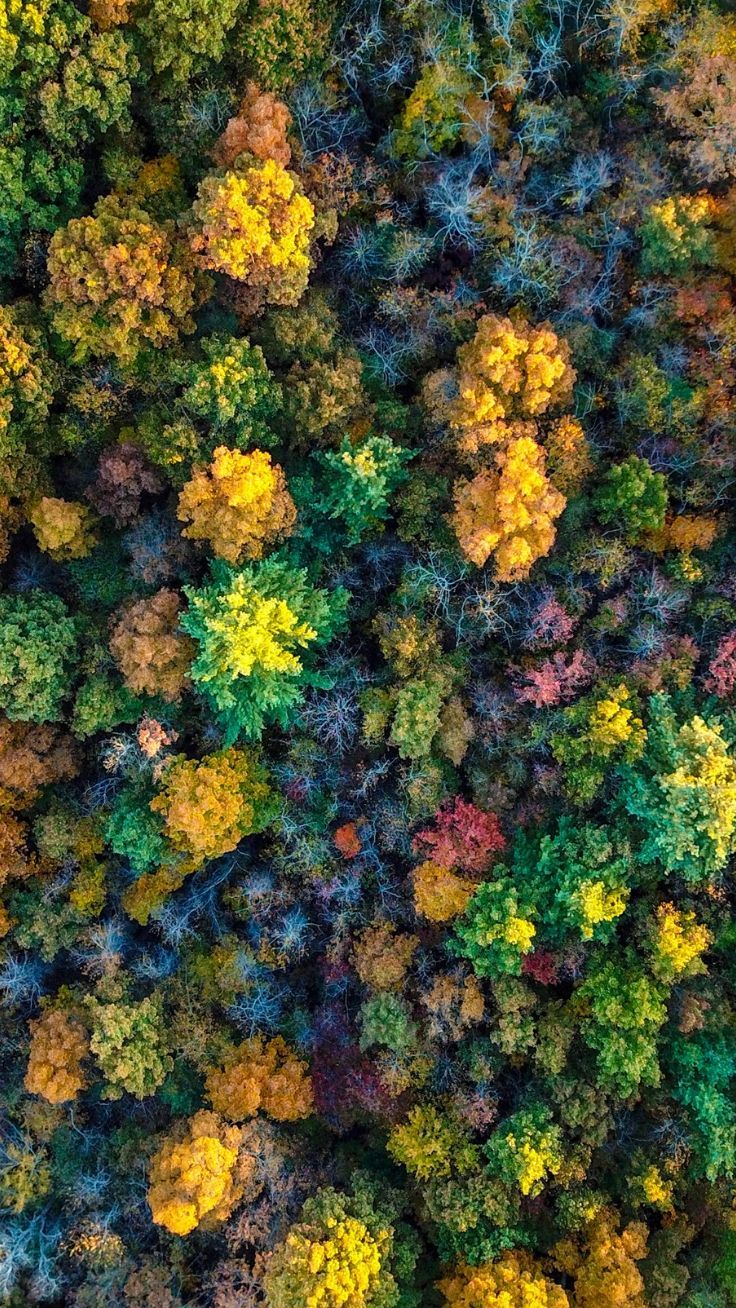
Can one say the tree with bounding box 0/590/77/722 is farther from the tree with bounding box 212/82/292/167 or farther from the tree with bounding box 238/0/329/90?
the tree with bounding box 238/0/329/90

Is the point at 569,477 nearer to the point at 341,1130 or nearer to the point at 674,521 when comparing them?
the point at 674,521

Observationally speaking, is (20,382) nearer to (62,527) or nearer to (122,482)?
(122,482)

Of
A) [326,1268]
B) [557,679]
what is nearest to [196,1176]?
[326,1268]

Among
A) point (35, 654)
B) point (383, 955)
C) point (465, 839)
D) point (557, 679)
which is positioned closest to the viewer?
point (35, 654)

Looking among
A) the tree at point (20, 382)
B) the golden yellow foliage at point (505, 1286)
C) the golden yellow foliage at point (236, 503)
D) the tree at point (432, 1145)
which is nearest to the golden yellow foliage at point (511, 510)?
the golden yellow foliage at point (236, 503)

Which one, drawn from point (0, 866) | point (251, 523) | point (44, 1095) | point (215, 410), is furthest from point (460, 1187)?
point (215, 410)

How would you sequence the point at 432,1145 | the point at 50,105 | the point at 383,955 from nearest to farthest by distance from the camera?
the point at 50,105, the point at 432,1145, the point at 383,955
